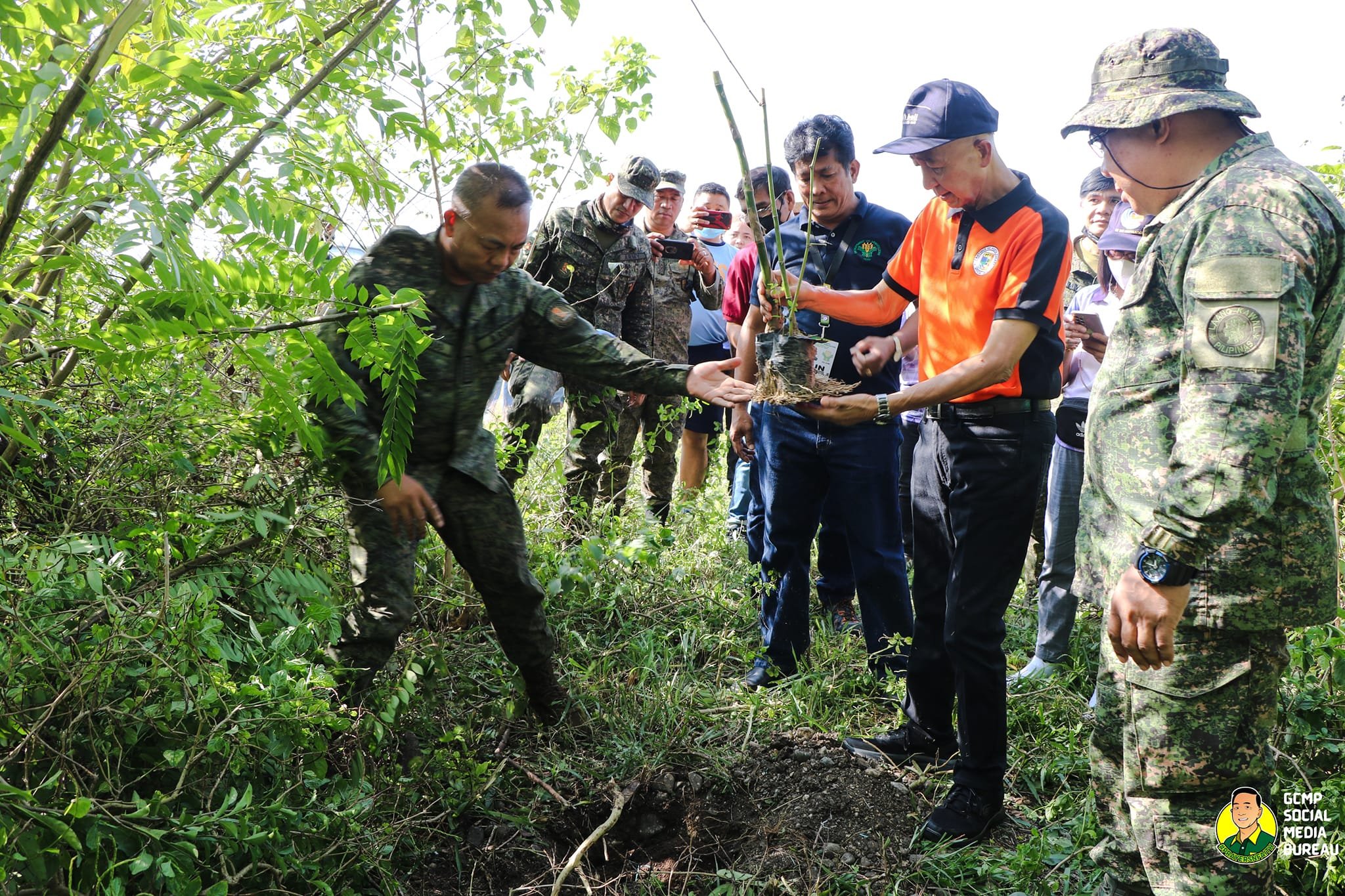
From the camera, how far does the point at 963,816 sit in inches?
117

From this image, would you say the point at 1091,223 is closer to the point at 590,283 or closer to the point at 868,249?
the point at 868,249

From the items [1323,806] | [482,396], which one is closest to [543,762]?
[482,396]

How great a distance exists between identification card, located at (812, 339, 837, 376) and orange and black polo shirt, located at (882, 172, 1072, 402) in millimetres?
337

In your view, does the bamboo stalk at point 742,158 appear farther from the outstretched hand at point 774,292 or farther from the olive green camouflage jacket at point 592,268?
the olive green camouflage jacket at point 592,268

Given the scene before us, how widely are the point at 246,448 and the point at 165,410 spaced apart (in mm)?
343

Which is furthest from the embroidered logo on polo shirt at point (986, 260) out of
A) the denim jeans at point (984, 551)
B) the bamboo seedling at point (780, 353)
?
the bamboo seedling at point (780, 353)

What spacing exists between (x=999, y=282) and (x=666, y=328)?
3.16 meters

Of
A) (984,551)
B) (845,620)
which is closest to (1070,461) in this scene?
(845,620)

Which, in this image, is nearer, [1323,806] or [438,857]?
[1323,806]

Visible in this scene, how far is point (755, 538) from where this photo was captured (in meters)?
4.86

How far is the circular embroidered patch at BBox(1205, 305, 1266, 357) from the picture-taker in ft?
5.64

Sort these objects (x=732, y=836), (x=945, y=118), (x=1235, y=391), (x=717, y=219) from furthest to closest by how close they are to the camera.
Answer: (x=717, y=219)
(x=732, y=836)
(x=945, y=118)
(x=1235, y=391)

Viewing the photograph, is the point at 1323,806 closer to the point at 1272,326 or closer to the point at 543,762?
the point at 1272,326

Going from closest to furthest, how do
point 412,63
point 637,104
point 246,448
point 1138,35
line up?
1. point 1138,35
2. point 246,448
3. point 412,63
4. point 637,104
